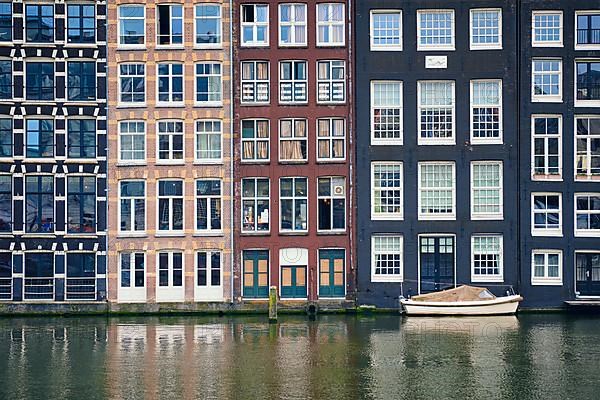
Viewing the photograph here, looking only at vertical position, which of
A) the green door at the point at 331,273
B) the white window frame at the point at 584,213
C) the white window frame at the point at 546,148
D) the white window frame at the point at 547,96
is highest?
the white window frame at the point at 547,96

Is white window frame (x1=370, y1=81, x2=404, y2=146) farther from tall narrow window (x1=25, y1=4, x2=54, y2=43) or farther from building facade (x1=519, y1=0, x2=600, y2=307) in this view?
tall narrow window (x1=25, y1=4, x2=54, y2=43)

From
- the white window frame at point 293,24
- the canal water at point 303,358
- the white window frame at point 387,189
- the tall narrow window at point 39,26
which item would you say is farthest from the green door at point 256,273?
the tall narrow window at point 39,26

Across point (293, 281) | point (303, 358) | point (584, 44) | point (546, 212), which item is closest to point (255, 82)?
point (293, 281)

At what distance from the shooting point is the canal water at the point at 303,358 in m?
29.9

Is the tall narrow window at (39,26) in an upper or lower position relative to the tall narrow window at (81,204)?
upper

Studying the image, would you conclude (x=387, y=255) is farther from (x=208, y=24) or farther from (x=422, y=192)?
(x=208, y=24)

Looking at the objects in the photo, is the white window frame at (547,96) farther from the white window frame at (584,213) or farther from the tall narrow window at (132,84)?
the tall narrow window at (132,84)

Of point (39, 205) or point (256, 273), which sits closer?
point (39, 205)

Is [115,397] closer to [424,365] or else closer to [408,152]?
[424,365]

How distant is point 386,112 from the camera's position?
5056cm

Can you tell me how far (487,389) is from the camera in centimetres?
2986

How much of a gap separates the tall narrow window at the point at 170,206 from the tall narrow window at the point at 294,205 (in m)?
4.91

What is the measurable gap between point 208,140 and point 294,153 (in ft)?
13.9

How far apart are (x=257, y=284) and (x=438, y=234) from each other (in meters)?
9.03
